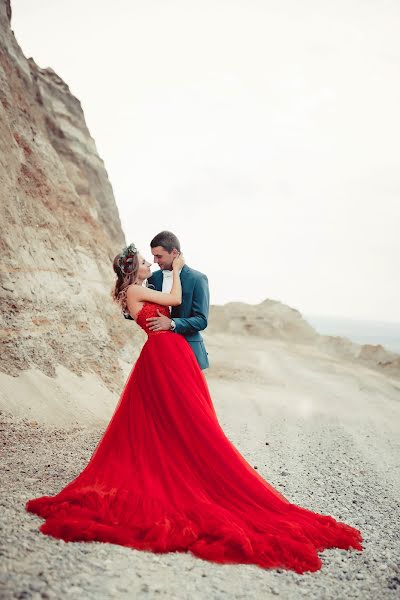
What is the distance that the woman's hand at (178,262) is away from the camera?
4919 mm

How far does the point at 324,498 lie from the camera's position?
19.3 ft

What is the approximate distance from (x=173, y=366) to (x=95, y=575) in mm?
2056

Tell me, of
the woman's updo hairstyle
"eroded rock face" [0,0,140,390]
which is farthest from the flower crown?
"eroded rock face" [0,0,140,390]

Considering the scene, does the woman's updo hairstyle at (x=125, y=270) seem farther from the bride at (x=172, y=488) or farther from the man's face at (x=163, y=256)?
the man's face at (x=163, y=256)

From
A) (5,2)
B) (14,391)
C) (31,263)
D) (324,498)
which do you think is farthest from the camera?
(5,2)

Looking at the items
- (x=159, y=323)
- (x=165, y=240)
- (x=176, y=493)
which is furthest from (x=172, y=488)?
(x=165, y=240)

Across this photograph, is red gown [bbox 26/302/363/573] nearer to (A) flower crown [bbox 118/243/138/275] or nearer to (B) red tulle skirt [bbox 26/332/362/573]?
(B) red tulle skirt [bbox 26/332/362/573]

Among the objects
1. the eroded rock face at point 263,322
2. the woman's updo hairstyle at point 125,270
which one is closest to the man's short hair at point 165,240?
the woman's updo hairstyle at point 125,270

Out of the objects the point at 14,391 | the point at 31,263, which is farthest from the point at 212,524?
the point at 31,263

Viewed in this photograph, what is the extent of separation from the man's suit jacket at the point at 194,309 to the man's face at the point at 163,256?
0.18 metres

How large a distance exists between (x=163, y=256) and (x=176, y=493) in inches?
93.7

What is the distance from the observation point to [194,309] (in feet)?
16.3

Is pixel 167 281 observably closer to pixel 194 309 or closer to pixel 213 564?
pixel 194 309

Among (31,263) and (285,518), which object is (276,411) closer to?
(31,263)
